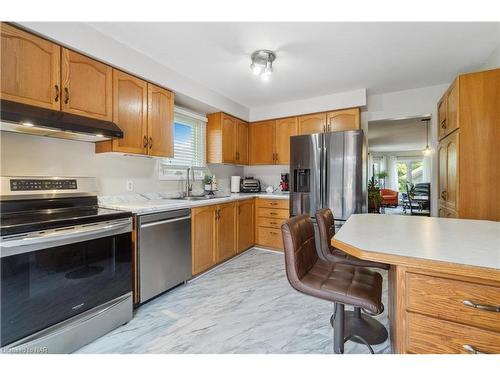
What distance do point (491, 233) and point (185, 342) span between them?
192cm

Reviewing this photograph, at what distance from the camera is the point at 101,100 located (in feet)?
6.54

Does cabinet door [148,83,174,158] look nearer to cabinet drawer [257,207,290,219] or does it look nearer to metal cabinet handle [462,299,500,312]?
cabinet drawer [257,207,290,219]

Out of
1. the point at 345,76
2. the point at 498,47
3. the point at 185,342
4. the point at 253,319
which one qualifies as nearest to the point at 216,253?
the point at 253,319

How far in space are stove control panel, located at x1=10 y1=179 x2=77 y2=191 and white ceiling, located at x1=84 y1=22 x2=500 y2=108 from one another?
→ 128 cm

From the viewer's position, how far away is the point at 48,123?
62.1 inches

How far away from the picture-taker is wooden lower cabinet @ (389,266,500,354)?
0.81 meters

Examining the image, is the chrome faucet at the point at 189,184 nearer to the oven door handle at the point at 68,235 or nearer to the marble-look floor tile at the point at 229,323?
the marble-look floor tile at the point at 229,323

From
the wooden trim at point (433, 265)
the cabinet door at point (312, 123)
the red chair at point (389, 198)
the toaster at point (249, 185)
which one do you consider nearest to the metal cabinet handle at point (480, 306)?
the wooden trim at point (433, 265)

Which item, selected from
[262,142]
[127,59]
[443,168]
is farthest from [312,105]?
[127,59]

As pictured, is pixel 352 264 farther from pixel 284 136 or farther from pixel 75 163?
pixel 284 136

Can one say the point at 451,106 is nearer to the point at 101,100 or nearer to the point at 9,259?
the point at 101,100

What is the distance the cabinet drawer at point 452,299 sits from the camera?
812 mm

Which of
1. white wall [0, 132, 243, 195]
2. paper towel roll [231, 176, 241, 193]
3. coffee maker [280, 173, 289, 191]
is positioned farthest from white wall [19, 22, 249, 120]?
coffee maker [280, 173, 289, 191]

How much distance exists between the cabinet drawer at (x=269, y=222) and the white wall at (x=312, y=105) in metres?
1.69
